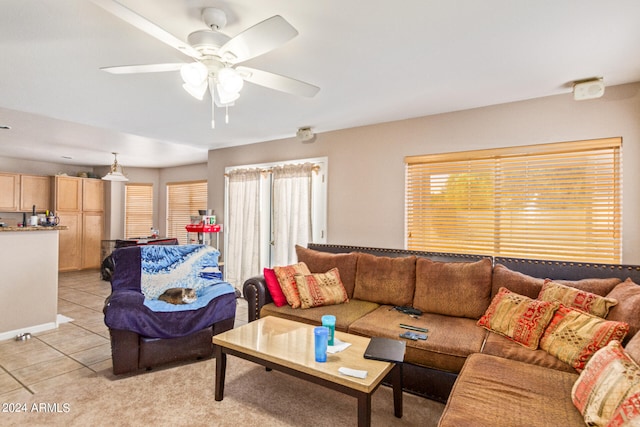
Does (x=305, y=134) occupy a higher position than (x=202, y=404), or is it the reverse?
(x=305, y=134)

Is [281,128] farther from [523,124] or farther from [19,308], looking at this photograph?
[19,308]

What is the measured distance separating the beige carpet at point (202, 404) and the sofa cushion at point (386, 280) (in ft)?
2.88

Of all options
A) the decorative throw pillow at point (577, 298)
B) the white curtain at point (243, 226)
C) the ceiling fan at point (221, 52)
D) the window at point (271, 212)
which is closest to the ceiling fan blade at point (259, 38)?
the ceiling fan at point (221, 52)

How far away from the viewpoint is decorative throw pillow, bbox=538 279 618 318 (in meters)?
2.11

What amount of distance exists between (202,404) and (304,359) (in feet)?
2.98

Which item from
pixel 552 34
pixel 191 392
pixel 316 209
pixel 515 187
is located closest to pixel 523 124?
pixel 515 187

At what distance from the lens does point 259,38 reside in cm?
155

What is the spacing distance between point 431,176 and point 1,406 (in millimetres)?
4080

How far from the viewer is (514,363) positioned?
198 centimetres

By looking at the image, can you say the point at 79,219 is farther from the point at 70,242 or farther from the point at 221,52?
the point at 221,52

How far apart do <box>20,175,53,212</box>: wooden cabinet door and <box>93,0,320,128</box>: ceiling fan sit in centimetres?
679

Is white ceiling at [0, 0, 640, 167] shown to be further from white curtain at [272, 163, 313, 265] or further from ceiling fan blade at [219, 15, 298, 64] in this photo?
white curtain at [272, 163, 313, 265]

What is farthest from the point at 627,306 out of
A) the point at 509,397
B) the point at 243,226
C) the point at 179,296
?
the point at 243,226

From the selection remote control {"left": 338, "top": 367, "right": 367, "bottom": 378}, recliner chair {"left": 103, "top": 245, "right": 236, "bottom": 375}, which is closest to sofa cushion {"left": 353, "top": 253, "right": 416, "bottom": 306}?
recliner chair {"left": 103, "top": 245, "right": 236, "bottom": 375}
